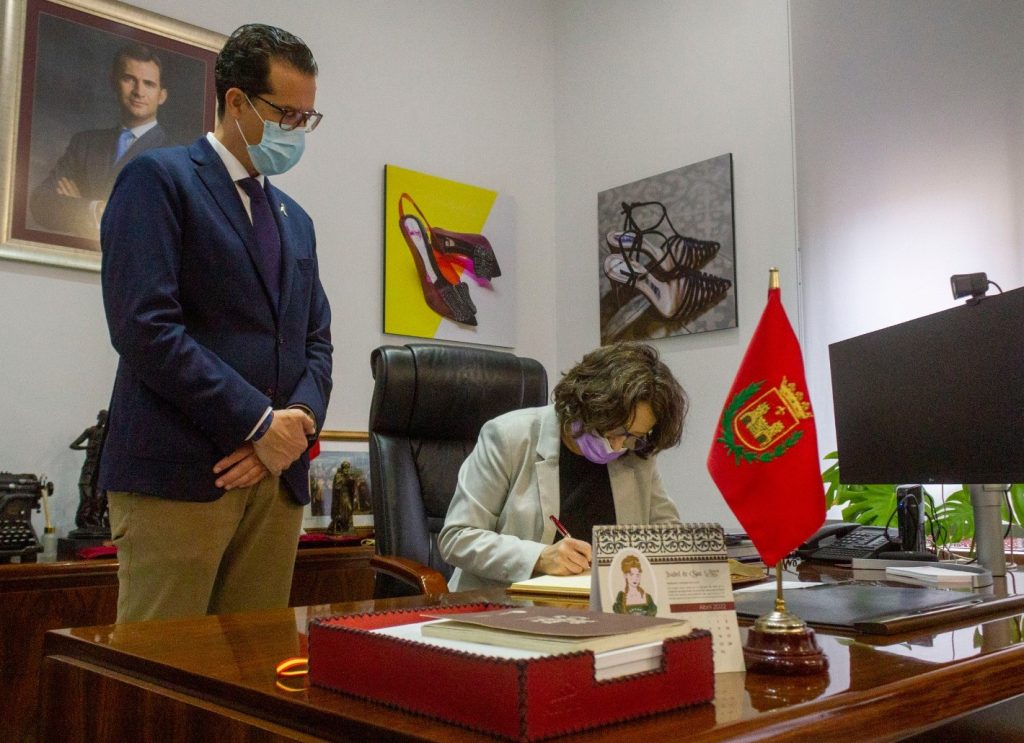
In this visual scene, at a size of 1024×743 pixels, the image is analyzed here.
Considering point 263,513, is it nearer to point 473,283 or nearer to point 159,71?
point 159,71

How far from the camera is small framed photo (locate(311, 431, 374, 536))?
3.18 meters

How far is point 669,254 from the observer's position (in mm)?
3719

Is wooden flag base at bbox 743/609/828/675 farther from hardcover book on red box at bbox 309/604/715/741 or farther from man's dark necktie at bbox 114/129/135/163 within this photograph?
man's dark necktie at bbox 114/129/135/163

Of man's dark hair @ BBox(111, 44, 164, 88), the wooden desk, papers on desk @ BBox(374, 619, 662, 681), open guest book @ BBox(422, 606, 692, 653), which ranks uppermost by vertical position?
man's dark hair @ BBox(111, 44, 164, 88)

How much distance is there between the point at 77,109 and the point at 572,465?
77.5 inches

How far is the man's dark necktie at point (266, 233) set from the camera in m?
1.72

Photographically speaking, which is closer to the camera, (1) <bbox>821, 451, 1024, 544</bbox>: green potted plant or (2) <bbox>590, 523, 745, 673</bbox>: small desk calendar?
(2) <bbox>590, 523, 745, 673</bbox>: small desk calendar

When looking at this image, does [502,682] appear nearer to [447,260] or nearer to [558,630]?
[558,630]

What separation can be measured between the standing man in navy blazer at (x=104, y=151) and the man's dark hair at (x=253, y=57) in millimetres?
1344

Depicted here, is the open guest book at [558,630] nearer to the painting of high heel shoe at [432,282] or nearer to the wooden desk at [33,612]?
the wooden desk at [33,612]

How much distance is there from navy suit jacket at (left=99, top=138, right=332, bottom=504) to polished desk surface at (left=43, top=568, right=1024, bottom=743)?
0.45 metres

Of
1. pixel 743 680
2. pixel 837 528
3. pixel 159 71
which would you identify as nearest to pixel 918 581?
pixel 837 528

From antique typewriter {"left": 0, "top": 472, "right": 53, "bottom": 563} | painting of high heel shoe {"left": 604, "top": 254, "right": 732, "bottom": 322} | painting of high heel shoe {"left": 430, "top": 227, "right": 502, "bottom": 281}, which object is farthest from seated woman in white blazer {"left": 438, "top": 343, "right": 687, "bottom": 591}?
painting of high heel shoe {"left": 430, "top": 227, "right": 502, "bottom": 281}

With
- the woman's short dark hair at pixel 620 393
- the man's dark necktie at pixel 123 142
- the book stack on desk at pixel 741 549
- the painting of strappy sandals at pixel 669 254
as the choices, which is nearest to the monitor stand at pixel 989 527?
the book stack on desk at pixel 741 549
